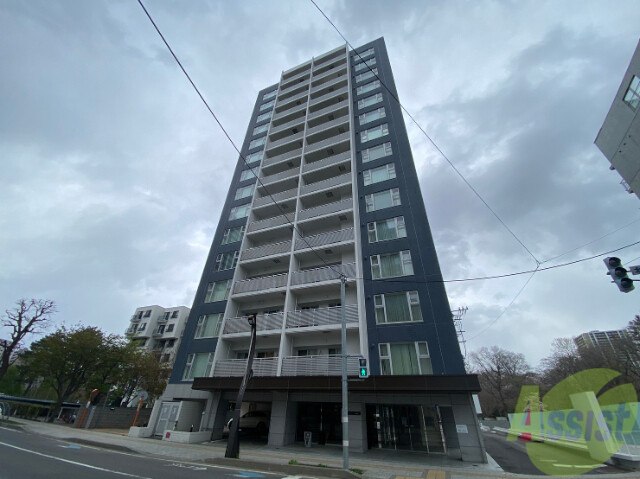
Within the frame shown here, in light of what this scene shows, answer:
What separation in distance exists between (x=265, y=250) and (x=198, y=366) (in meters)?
10.2

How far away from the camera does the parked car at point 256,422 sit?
842 inches

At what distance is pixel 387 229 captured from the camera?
21031 millimetres

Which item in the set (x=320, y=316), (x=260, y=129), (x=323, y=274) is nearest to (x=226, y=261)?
(x=323, y=274)

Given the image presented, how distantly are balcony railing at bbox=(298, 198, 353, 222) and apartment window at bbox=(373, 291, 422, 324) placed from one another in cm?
824

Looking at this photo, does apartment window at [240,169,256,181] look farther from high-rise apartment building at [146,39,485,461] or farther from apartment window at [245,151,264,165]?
apartment window at [245,151,264,165]

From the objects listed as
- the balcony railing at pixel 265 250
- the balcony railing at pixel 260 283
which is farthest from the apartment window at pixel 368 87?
the balcony railing at pixel 260 283

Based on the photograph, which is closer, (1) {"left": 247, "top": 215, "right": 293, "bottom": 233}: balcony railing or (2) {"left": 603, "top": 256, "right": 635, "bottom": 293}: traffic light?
(2) {"left": 603, "top": 256, "right": 635, "bottom": 293}: traffic light

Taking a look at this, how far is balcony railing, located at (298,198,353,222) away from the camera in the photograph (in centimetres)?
2303

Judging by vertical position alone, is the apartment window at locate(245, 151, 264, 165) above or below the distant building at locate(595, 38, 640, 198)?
above

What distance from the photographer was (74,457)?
33.6 ft

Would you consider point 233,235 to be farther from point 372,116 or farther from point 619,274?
point 619,274

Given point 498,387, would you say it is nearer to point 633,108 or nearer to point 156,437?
point 633,108

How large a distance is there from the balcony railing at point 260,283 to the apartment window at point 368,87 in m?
23.7

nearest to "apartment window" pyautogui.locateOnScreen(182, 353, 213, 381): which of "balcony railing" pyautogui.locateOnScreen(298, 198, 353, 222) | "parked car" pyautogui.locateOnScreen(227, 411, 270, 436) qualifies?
"parked car" pyautogui.locateOnScreen(227, 411, 270, 436)
